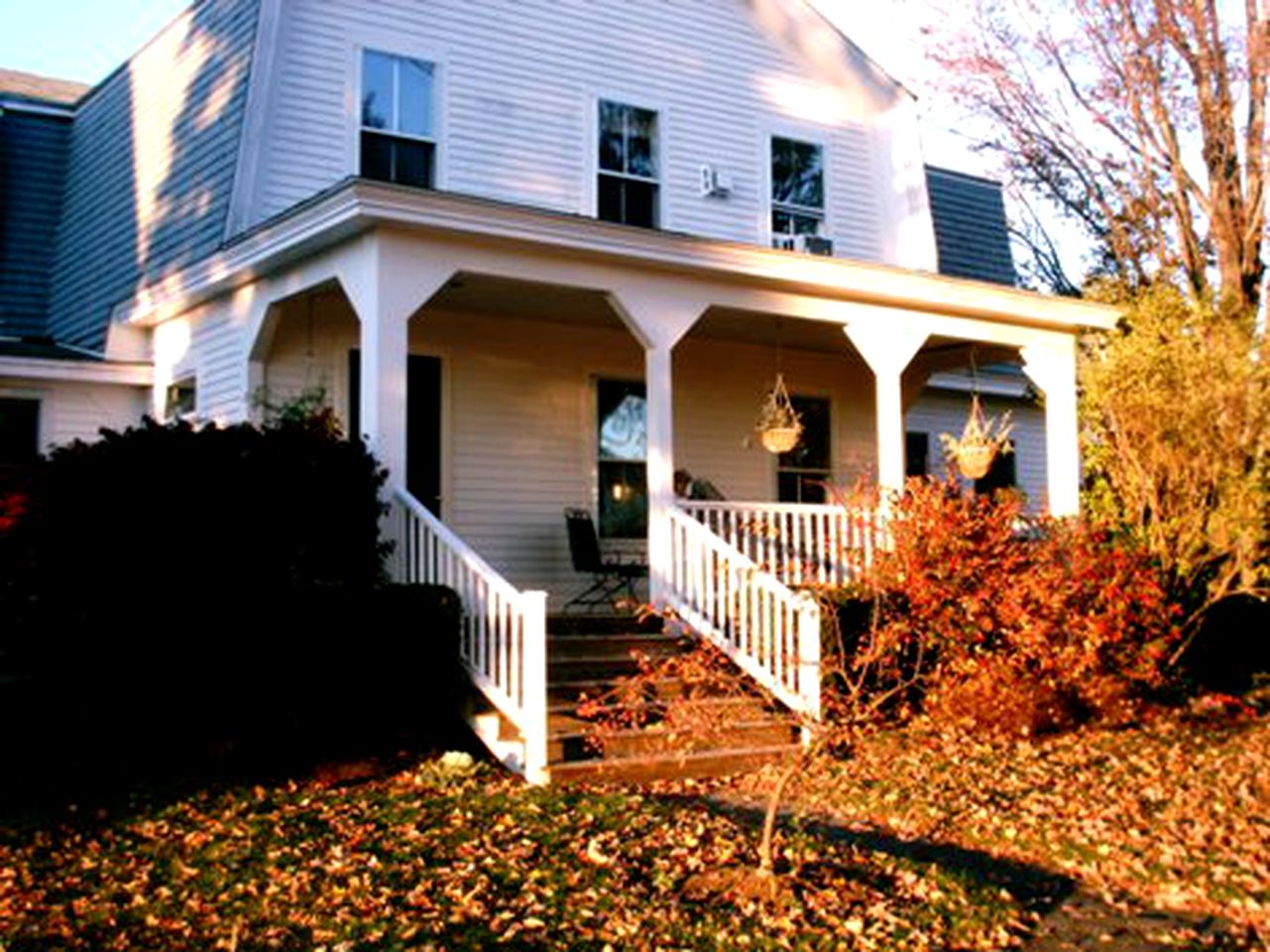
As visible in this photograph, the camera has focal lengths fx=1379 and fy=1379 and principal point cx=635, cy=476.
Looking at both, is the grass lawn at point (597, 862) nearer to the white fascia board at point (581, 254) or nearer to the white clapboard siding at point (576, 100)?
the white fascia board at point (581, 254)

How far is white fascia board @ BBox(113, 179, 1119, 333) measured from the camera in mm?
9953

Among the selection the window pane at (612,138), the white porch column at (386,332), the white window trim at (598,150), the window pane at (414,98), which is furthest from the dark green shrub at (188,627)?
the window pane at (612,138)

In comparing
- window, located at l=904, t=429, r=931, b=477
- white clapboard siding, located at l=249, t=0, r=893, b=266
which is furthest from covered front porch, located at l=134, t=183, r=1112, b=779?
window, located at l=904, t=429, r=931, b=477

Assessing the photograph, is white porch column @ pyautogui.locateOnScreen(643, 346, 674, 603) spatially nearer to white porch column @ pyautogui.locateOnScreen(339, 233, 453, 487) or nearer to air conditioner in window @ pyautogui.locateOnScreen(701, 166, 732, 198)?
white porch column @ pyautogui.locateOnScreen(339, 233, 453, 487)

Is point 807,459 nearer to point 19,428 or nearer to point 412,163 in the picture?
point 412,163

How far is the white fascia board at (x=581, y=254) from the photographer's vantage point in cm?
995

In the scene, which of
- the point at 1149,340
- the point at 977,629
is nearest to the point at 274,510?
the point at 977,629

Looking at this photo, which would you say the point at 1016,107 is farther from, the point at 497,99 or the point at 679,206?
the point at 497,99

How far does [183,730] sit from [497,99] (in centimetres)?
770

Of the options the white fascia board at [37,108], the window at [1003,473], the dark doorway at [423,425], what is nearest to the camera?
the dark doorway at [423,425]

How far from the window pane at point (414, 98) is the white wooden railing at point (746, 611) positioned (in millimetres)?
4974

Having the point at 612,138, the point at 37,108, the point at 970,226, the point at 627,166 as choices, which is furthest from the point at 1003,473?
the point at 37,108

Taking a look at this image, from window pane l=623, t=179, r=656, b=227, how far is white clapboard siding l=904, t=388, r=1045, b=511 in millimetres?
5055

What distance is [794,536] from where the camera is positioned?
1170cm
